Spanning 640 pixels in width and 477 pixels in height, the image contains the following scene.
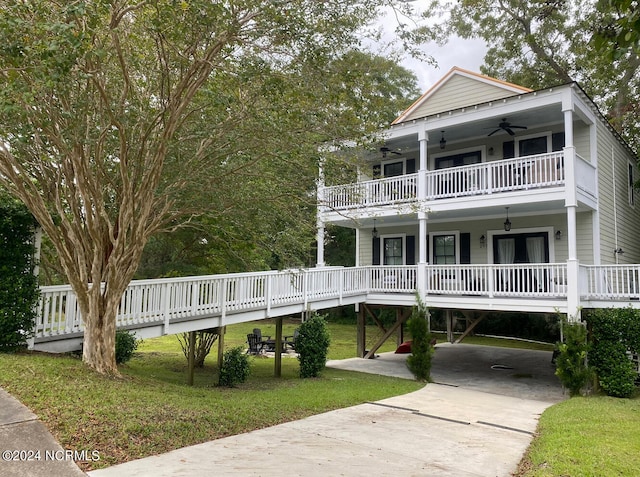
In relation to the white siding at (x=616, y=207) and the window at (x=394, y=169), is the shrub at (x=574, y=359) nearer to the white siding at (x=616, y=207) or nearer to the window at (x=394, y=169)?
the white siding at (x=616, y=207)

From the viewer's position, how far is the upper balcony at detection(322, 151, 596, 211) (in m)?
11.6

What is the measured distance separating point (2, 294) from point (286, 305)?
6.38 meters

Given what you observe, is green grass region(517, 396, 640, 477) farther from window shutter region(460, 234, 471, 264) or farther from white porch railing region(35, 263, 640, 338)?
window shutter region(460, 234, 471, 264)

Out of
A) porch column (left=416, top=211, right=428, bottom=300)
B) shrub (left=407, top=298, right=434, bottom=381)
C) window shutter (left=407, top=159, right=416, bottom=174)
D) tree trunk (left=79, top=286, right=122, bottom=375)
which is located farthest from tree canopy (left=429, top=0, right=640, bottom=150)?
tree trunk (left=79, top=286, right=122, bottom=375)

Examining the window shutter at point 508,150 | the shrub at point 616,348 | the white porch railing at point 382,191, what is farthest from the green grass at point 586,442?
the window shutter at point 508,150

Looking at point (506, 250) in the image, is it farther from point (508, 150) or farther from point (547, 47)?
point (547, 47)

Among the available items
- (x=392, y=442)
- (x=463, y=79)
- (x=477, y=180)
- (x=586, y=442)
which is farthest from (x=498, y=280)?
(x=392, y=442)

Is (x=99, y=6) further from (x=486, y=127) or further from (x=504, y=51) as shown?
(x=504, y=51)

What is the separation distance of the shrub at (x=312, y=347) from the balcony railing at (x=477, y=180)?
3.35 m

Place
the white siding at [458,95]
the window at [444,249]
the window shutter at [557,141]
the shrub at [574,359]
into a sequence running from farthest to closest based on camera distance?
1. the window at [444,249]
2. the white siding at [458,95]
3. the window shutter at [557,141]
4. the shrub at [574,359]

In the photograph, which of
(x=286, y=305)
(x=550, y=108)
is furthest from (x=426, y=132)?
(x=286, y=305)

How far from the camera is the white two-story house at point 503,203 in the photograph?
11359mm

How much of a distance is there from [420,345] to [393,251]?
5.32 metres

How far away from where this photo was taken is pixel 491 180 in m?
12.3
